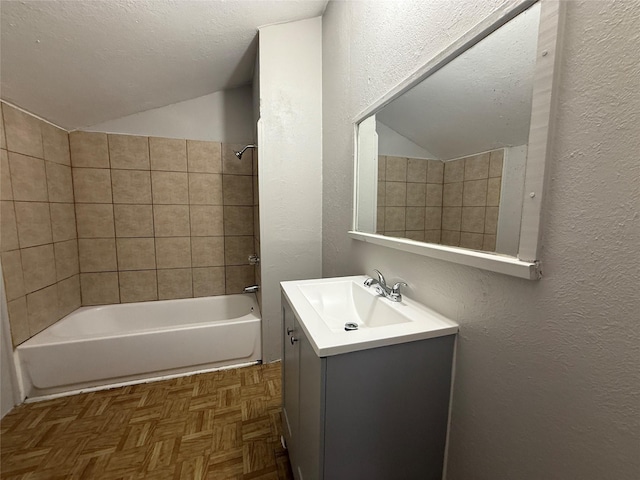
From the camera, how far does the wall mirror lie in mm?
583

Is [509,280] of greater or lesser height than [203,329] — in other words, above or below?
above

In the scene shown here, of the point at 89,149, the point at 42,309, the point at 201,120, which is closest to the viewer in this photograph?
the point at 42,309

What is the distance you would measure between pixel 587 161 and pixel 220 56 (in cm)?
212

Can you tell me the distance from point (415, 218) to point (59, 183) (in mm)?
2533

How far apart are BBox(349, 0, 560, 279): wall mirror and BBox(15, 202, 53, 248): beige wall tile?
6.93 feet

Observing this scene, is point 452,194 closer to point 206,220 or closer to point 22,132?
point 206,220

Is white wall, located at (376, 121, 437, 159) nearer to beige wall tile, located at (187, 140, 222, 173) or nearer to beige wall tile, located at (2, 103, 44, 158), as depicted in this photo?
beige wall tile, located at (187, 140, 222, 173)

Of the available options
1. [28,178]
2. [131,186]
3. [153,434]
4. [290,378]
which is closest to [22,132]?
[28,178]

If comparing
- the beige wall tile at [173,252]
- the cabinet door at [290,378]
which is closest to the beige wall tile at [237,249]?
the beige wall tile at [173,252]

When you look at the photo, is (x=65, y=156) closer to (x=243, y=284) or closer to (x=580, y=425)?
(x=243, y=284)

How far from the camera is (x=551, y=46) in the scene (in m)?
0.54

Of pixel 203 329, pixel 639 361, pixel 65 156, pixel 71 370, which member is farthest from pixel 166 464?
pixel 65 156

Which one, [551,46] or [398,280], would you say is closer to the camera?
[551,46]

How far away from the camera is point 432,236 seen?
0.93 m
